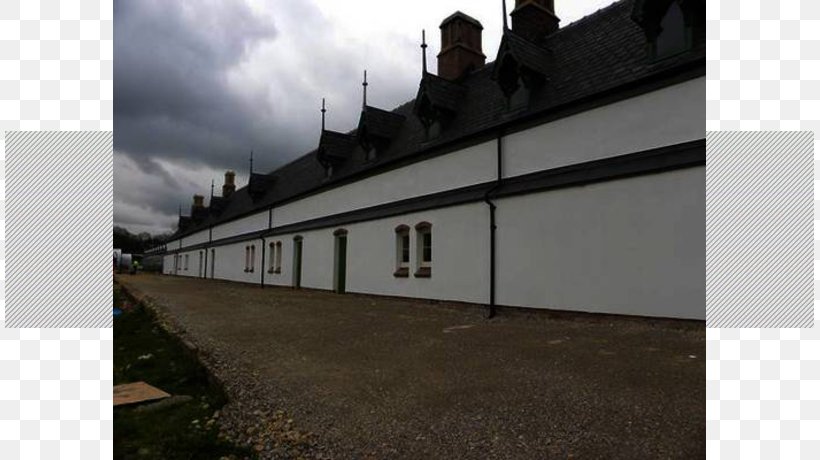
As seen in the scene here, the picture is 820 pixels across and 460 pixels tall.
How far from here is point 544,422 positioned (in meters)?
4.14

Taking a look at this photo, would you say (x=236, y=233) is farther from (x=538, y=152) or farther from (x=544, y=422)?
(x=544, y=422)

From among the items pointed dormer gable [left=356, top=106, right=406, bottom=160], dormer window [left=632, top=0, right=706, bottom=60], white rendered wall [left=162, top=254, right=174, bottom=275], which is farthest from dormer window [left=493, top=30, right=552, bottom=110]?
white rendered wall [left=162, top=254, right=174, bottom=275]

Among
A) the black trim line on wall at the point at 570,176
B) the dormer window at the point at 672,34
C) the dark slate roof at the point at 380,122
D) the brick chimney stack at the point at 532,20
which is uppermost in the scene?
the brick chimney stack at the point at 532,20

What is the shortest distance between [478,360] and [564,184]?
5.21m

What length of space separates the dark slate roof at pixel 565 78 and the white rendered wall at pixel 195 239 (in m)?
25.0

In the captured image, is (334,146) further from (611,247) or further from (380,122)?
(611,247)

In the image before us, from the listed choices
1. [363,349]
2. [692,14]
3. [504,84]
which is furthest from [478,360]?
[504,84]

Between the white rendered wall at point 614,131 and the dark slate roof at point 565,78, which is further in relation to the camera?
the dark slate roof at point 565,78

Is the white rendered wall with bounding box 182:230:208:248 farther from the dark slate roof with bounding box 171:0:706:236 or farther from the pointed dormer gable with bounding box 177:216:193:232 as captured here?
the dark slate roof with bounding box 171:0:706:236

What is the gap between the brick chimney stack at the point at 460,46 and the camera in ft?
56.1

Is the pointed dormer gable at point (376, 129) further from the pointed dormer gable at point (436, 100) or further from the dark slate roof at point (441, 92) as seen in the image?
the dark slate roof at point (441, 92)

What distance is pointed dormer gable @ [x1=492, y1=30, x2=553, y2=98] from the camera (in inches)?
474

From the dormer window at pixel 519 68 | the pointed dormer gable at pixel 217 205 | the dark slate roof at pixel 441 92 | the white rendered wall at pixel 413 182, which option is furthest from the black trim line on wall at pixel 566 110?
the pointed dormer gable at pixel 217 205

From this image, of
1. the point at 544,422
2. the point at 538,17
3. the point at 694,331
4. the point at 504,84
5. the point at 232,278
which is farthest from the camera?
the point at 232,278
